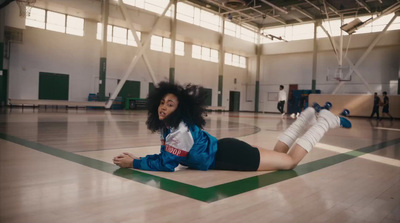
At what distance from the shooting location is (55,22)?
17.9m

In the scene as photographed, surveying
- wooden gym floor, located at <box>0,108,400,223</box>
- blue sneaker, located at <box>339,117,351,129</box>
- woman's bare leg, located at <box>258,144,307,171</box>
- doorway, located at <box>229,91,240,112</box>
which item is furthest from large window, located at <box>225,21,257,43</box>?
woman's bare leg, located at <box>258,144,307,171</box>

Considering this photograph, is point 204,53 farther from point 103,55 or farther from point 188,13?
point 103,55

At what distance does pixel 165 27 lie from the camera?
20969mm

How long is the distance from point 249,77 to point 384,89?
11.9 metres

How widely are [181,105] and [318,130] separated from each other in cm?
138

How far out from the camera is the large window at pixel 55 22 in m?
17.1

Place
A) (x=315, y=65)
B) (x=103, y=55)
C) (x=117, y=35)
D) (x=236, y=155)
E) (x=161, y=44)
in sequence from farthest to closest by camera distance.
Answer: (x=315, y=65)
(x=161, y=44)
(x=117, y=35)
(x=103, y=55)
(x=236, y=155)

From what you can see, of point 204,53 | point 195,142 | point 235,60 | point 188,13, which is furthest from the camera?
point 235,60

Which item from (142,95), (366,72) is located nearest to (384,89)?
(366,72)

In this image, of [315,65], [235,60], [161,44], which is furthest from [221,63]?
[315,65]

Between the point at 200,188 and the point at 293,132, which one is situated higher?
the point at 293,132

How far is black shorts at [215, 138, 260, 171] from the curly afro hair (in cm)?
33

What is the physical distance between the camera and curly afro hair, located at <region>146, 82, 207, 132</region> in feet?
8.95

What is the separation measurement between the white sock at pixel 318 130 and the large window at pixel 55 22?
17.8 m
